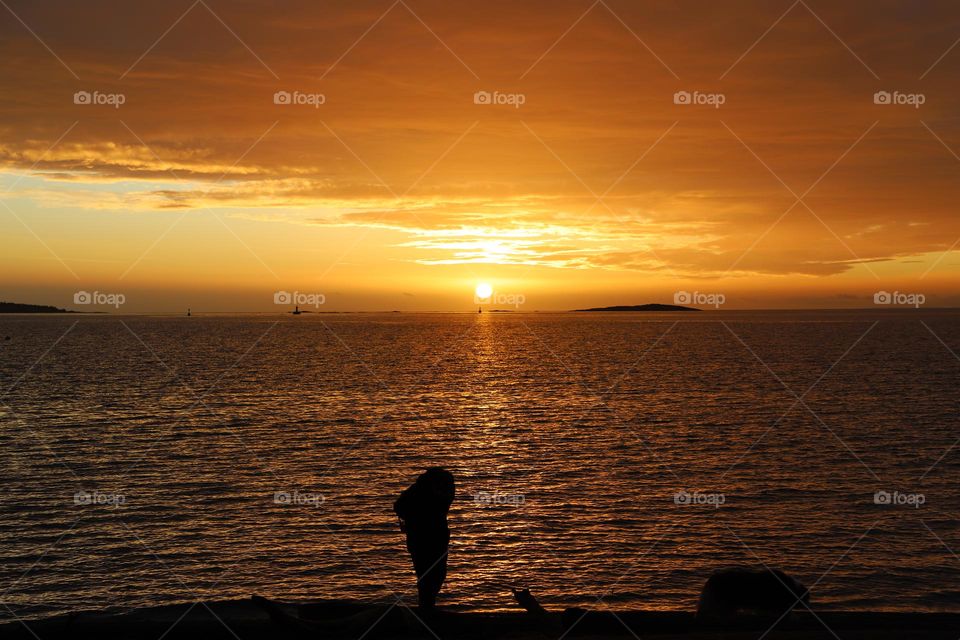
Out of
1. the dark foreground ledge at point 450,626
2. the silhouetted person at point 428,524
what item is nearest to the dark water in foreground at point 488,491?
the silhouetted person at point 428,524

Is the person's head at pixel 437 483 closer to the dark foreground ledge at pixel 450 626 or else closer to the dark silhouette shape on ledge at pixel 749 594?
the dark foreground ledge at pixel 450 626

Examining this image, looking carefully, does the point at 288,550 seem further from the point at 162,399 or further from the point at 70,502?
the point at 162,399

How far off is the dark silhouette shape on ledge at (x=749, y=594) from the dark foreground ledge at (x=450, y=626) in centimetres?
159

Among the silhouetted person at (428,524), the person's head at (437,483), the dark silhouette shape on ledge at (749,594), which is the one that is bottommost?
the dark silhouette shape on ledge at (749,594)

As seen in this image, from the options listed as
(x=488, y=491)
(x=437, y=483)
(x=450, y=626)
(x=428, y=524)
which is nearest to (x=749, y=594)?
(x=450, y=626)

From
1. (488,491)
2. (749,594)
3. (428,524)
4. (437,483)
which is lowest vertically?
(749,594)

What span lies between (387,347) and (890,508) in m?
132

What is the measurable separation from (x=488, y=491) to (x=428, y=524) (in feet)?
68.9

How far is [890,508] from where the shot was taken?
1178 inches

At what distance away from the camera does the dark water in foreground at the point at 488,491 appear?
75.0 feet

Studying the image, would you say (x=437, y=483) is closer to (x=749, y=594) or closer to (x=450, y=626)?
(x=450, y=626)

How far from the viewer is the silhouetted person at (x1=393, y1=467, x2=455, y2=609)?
1271 centimetres

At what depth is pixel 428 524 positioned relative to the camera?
12836 mm

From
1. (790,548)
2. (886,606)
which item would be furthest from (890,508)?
(886,606)
